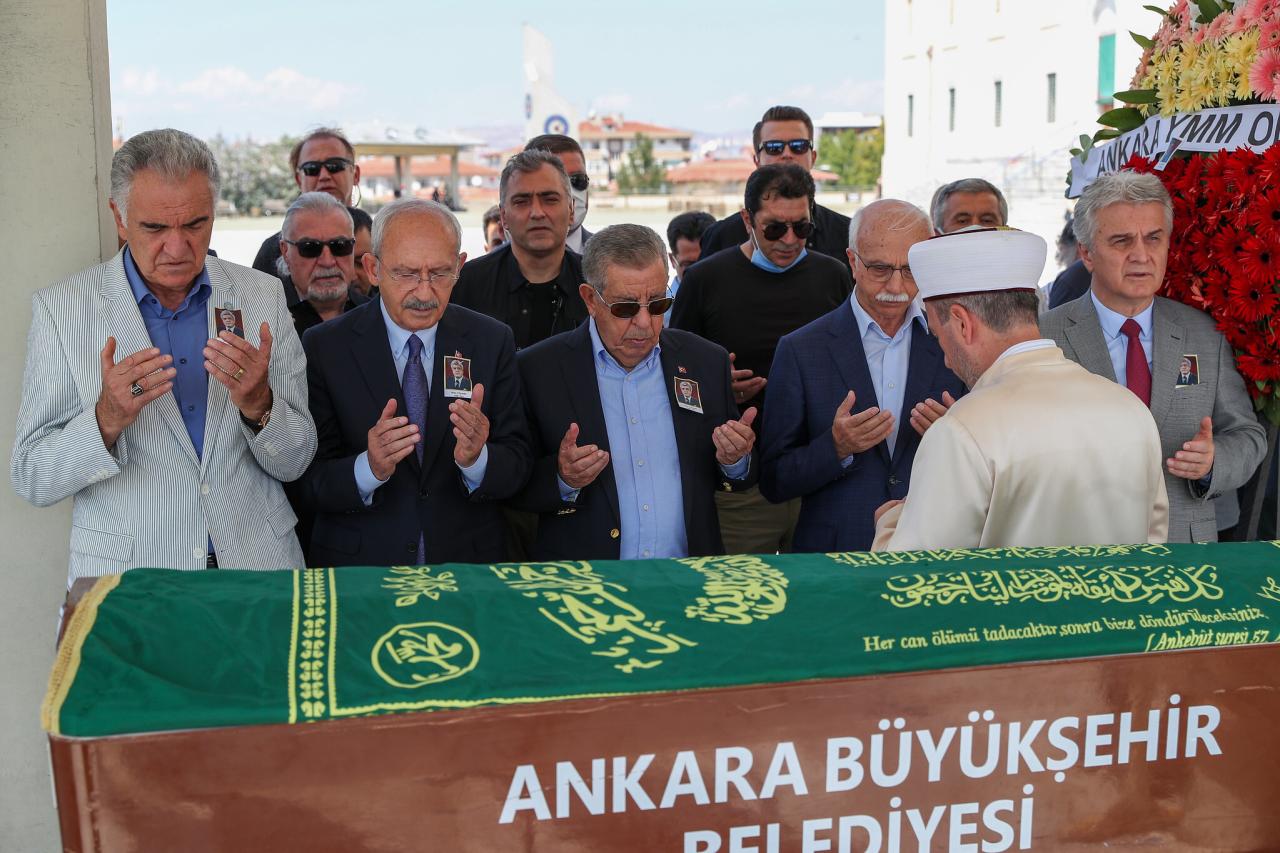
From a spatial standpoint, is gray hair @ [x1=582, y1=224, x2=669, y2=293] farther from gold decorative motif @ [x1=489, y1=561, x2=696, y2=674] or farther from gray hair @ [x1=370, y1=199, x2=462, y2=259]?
gold decorative motif @ [x1=489, y1=561, x2=696, y2=674]

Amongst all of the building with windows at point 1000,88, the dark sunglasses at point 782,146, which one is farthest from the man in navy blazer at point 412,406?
the building with windows at point 1000,88

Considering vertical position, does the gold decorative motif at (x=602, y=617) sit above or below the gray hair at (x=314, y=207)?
below

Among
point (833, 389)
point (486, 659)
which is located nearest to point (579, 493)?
point (833, 389)

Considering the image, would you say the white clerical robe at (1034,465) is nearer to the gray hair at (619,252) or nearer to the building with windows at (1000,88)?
the gray hair at (619,252)

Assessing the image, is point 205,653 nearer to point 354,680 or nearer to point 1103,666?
point 354,680

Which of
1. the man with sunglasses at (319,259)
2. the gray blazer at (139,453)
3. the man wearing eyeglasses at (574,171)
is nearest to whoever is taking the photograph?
the gray blazer at (139,453)

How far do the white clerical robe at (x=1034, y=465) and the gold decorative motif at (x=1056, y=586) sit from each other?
0.36 m

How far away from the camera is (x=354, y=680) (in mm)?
1786

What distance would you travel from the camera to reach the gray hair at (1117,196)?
3.67 meters

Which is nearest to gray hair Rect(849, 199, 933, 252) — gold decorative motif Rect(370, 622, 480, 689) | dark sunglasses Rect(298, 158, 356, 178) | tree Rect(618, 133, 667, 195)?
gold decorative motif Rect(370, 622, 480, 689)

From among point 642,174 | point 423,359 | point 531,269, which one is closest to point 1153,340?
point 423,359

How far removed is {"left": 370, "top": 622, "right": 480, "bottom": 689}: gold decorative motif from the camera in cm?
180

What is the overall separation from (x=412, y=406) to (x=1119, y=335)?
80.2 inches

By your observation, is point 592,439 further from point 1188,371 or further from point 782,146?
point 782,146
